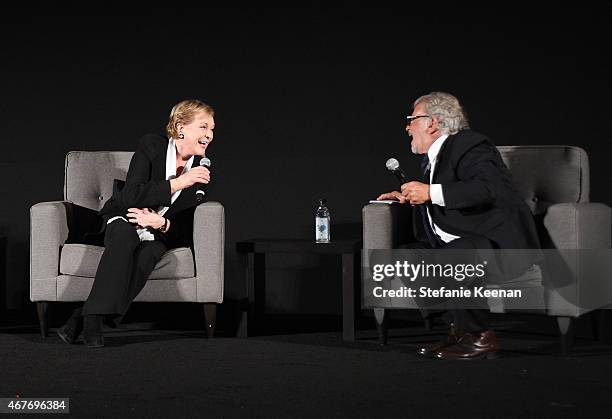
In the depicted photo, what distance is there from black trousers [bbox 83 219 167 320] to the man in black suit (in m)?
1.15

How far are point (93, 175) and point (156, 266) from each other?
2.84 ft

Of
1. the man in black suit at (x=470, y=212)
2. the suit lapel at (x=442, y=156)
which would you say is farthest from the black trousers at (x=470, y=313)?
the suit lapel at (x=442, y=156)

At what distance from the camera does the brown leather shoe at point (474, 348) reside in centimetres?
362

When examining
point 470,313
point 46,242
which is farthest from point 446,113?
point 46,242

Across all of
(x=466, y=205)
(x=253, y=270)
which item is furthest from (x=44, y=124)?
(x=466, y=205)

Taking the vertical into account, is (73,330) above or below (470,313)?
below

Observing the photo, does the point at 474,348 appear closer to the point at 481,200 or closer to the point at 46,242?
the point at 481,200

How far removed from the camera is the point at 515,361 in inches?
141

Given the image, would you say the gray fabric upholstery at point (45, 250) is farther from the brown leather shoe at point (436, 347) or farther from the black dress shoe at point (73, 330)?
the brown leather shoe at point (436, 347)

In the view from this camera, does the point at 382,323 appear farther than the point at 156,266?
No

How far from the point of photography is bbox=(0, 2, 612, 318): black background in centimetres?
510

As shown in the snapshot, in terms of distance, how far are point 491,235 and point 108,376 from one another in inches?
60.0

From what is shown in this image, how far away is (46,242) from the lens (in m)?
4.20

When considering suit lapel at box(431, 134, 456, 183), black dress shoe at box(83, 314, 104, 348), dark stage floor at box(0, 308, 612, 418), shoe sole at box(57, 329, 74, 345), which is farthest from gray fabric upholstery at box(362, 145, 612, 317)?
shoe sole at box(57, 329, 74, 345)
